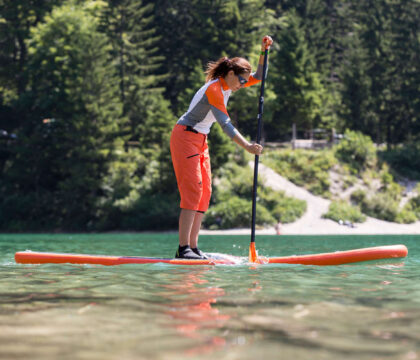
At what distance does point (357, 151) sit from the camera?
119 feet

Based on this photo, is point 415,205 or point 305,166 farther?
point 305,166

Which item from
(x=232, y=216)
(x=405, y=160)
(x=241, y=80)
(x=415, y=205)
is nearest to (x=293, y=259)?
(x=241, y=80)

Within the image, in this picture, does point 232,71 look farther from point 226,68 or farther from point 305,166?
point 305,166

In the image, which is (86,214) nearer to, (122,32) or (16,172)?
(16,172)

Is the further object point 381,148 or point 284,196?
point 381,148

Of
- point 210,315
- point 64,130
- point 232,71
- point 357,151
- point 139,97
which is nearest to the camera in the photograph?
point 210,315

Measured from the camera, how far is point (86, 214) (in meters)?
33.5

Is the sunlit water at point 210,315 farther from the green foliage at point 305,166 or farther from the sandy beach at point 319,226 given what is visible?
the green foliage at point 305,166

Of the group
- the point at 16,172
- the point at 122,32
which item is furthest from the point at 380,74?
the point at 16,172

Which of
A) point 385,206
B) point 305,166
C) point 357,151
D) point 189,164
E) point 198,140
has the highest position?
point 357,151

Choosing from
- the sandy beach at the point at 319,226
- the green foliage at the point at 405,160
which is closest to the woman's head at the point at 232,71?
the sandy beach at the point at 319,226

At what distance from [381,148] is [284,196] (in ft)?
32.4

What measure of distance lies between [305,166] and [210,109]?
2916 cm

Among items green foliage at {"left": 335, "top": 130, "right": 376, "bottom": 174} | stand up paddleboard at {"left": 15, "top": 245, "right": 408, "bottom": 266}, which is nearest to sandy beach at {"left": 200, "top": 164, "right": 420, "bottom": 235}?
green foliage at {"left": 335, "top": 130, "right": 376, "bottom": 174}
